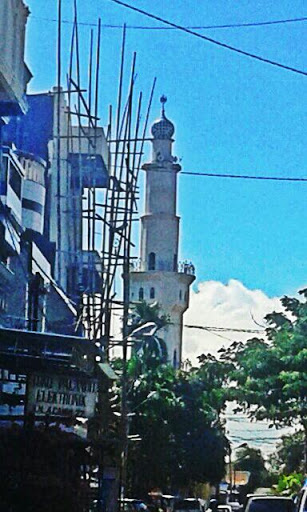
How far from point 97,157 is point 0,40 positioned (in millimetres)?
15824

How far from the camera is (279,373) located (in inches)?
1769

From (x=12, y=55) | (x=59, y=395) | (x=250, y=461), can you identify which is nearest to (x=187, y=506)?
(x=12, y=55)

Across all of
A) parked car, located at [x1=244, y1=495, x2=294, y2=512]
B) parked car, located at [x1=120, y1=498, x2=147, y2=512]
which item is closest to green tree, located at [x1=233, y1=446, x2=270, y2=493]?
parked car, located at [x1=120, y1=498, x2=147, y2=512]

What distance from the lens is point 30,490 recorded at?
679 inches

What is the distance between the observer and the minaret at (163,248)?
89500mm

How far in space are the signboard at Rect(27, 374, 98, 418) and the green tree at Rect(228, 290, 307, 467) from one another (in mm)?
23402

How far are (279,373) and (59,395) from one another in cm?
2608

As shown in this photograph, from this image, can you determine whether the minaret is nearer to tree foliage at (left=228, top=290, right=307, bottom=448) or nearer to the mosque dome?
the mosque dome

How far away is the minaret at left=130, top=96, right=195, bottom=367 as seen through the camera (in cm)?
8950

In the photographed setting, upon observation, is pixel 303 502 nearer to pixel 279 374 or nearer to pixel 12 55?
pixel 12 55

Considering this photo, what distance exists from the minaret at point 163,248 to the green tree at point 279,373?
42.0m

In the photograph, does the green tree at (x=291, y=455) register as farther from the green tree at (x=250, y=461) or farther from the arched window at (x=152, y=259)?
the green tree at (x=250, y=461)

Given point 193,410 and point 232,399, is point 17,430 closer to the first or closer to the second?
point 232,399

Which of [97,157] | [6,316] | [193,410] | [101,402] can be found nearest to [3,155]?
[6,316]
